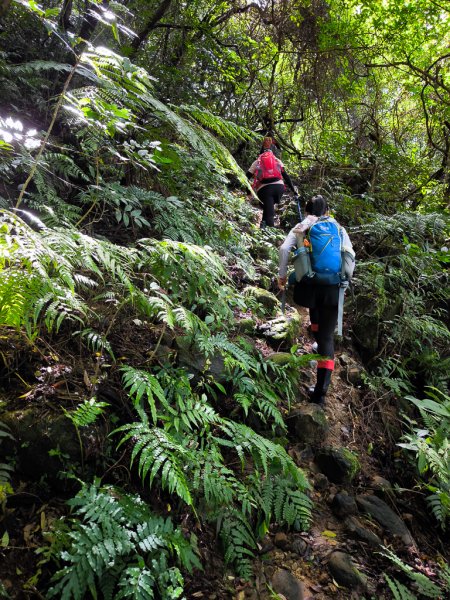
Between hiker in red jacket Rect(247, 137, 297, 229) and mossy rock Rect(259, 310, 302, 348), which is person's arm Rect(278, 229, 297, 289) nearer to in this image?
mossy rock Rect(259, 310, 302, 348)

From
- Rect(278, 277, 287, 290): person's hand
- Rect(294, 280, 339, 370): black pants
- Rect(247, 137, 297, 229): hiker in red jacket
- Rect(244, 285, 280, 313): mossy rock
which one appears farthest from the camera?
Rect(247, 137, 297, 229): hiker in red jacket

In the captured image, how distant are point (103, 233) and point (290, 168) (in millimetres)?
8153

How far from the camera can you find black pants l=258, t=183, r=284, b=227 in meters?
7.39

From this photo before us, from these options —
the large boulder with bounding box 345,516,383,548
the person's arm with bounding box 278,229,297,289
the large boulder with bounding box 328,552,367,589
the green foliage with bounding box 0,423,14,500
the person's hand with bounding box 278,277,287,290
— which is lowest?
the large boulder with bounding box 328,552,367,589

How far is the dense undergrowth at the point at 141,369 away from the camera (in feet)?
6.68

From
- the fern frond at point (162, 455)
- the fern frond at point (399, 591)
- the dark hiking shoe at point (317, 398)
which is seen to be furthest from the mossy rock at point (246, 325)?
the fern frond at point (399, 591)

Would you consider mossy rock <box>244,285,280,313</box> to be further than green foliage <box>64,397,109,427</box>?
Yes

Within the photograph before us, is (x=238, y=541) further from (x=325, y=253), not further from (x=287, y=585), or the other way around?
(x=325, y=253)

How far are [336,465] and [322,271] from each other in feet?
6.34

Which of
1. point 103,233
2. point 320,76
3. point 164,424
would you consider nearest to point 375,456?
point 164,424

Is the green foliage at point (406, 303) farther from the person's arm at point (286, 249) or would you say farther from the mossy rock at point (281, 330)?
the person's arm at point (286, 249)

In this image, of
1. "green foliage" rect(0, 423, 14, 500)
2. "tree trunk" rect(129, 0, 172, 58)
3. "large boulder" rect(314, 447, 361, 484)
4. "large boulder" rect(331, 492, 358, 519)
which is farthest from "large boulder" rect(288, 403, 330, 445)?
"tree trunk" rect(129, 0, 172, 58)

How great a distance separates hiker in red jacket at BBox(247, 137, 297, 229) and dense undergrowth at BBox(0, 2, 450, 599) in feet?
7.84

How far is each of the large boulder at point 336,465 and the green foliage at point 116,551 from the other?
5.74ft
